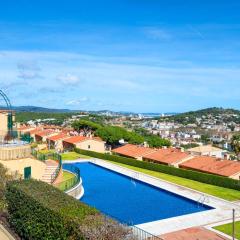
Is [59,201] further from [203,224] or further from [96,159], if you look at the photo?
[96,159]

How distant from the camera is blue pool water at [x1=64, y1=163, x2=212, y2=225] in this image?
2878cm

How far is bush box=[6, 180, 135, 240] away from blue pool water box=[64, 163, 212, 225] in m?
8.82

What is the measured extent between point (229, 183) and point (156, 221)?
14.3 meters

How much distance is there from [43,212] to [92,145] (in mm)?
56032

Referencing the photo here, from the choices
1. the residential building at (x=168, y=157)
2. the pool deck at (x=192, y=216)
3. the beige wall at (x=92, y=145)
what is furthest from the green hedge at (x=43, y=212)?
the beige wall at (x=92, y=145)

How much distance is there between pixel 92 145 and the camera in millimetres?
73000

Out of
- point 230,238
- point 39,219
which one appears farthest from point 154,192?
point 39,219

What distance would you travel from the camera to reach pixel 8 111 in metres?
40.2

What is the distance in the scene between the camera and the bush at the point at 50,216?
1424 centimetres

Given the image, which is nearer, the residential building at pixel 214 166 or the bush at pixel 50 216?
the bush at pixel 50 216

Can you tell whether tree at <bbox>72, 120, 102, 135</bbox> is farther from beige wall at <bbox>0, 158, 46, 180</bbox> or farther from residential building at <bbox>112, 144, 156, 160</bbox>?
beige wall at <bbox>0, 158, 46, 180</bbox>

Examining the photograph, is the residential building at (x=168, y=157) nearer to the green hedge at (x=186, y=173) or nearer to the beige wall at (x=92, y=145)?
the green hedge at (x=186, y=173)

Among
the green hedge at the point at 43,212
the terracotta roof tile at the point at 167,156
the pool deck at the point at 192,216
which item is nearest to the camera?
the green hedge at the point at 43,212

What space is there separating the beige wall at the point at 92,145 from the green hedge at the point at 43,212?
49932mm
